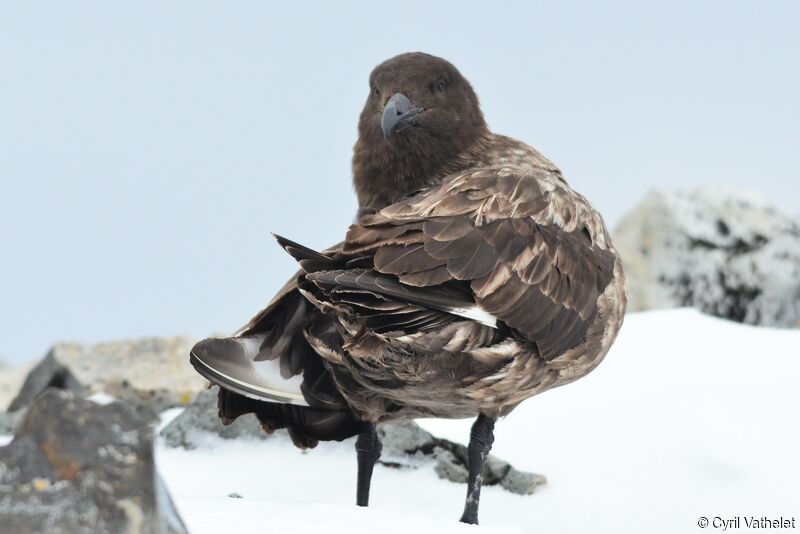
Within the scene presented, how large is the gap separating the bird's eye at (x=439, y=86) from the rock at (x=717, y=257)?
4.89m

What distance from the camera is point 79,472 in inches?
109

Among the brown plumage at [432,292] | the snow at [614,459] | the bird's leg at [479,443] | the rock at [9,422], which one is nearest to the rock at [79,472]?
the brown plumage at [432,292]

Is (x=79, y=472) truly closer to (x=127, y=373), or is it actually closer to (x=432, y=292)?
(x=432, y=292)

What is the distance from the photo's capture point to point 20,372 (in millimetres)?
11180

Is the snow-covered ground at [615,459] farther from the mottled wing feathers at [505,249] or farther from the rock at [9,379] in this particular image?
the rock at [9,379]

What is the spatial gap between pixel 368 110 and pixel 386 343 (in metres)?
1.72

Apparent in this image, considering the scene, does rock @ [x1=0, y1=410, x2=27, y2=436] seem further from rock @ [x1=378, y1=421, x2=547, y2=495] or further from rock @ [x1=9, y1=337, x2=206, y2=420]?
rock @ [x1=378, y1=421, x2=547, y2=495]

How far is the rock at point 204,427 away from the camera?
7.09 meters

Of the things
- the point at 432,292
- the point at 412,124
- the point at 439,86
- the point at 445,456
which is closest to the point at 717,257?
the point at 445,456

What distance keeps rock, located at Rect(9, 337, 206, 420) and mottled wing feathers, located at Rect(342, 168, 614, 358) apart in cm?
376

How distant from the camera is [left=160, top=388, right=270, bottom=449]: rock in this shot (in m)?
7.09

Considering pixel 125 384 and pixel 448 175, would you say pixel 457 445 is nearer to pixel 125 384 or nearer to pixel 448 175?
pixel 448 175

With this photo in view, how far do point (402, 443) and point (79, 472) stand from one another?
13.2 ft

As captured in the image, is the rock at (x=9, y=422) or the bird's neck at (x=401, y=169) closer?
the bird's neck at (x=401, y=169)
